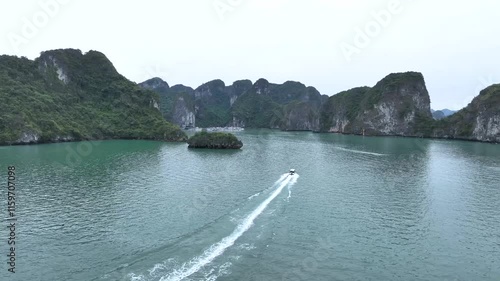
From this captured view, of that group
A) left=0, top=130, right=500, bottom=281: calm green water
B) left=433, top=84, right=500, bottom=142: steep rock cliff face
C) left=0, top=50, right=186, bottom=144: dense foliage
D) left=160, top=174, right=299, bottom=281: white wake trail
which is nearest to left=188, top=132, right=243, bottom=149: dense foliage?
left=0, top=50, right=186, bottom=144: dense foliage

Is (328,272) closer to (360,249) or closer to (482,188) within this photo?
(360,249)

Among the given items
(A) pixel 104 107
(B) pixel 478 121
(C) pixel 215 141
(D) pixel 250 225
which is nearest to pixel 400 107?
(B) pixel 478 121

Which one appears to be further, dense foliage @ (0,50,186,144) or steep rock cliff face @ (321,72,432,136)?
steep rock cliff face @ (321,72,432,136)

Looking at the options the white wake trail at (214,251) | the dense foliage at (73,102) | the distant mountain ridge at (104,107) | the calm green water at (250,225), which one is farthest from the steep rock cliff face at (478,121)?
the white wake trail at (214,251)

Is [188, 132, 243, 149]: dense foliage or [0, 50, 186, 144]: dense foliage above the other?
[0, 50, 186, 144]: dense foliage

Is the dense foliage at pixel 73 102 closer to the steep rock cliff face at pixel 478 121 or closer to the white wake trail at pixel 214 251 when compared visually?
the white wake trail at pixel 214 251

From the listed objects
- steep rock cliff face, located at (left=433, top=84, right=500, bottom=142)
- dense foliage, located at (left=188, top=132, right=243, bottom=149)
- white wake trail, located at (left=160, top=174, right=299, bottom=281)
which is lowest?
white wake trail, located at (left=160, top=174, right=299, bottom=281)

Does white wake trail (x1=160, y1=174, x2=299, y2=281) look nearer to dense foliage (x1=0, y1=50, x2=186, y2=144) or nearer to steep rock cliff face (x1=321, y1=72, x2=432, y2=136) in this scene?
dense foliage (x1=0, y1=50, x2=186, y2=144)
